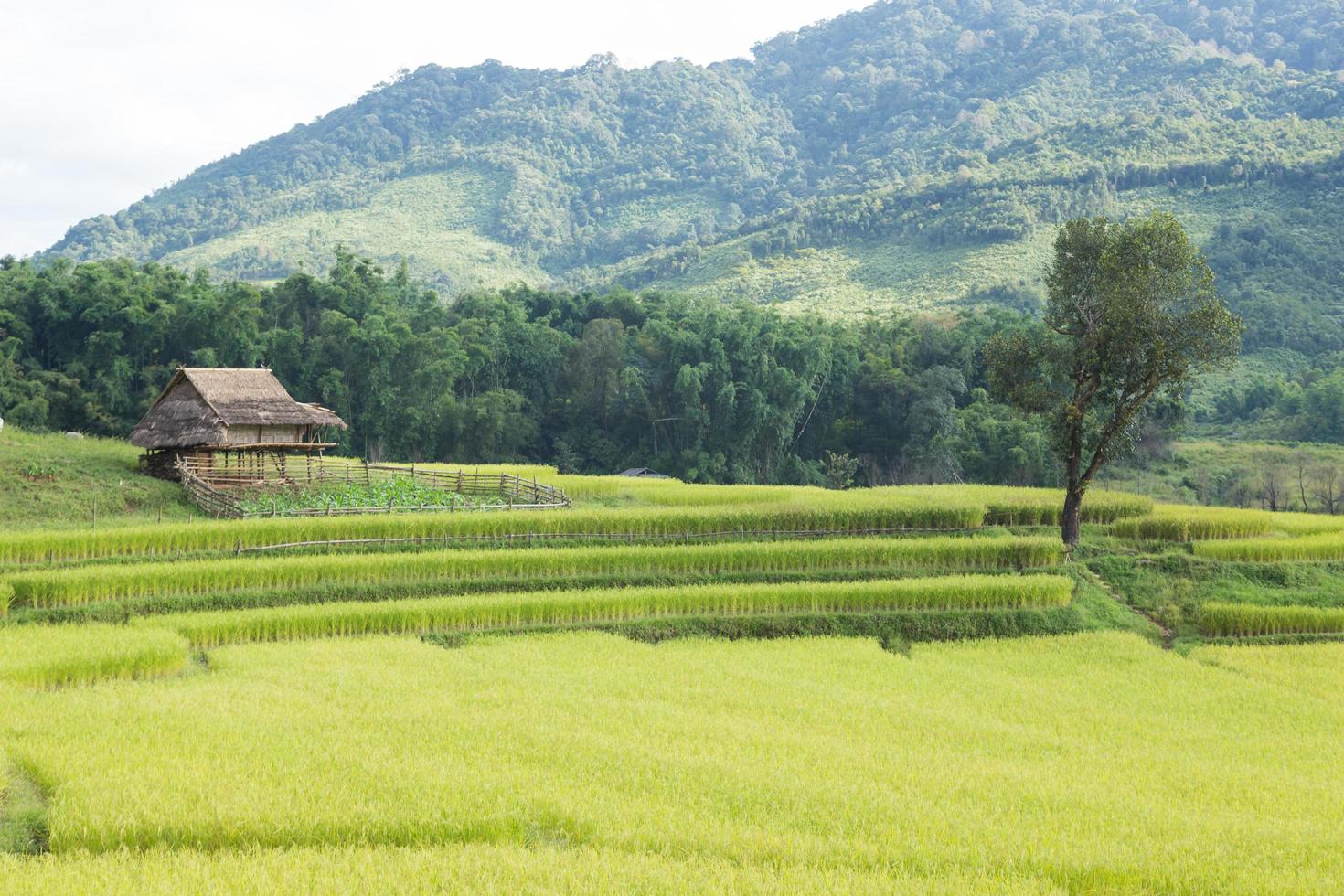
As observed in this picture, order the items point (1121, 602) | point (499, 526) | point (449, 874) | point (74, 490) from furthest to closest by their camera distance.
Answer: point (74, 490) < point (499, 526) < point (1121, 602) < point (449, 874)

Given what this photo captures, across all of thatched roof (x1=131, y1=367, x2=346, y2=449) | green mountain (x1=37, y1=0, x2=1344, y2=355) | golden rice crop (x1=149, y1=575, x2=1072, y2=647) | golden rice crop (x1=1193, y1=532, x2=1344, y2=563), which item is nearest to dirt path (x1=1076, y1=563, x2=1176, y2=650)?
golden rice crop (x1=149, y1=575, x2=1072, y2=647)

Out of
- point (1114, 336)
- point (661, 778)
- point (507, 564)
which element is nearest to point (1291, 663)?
point (1114, 336)

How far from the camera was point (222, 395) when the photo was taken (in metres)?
35.0

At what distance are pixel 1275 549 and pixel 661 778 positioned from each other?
847 inches

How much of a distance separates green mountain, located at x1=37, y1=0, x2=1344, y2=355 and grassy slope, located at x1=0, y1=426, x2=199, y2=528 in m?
66.6

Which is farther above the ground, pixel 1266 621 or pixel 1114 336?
pixel 1114 336

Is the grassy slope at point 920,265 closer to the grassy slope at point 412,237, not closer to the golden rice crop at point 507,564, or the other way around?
the grassy slope at point 412,237

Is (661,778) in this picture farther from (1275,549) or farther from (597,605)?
(1275,549)

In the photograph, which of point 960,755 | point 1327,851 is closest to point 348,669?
point 960,755

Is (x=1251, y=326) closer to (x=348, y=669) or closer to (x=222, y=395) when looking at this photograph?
(x=222, y=395)

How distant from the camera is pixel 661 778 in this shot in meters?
13.8

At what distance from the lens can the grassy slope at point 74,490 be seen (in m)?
29.9

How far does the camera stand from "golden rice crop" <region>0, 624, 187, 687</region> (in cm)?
1756

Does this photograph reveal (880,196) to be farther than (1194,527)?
Yes
